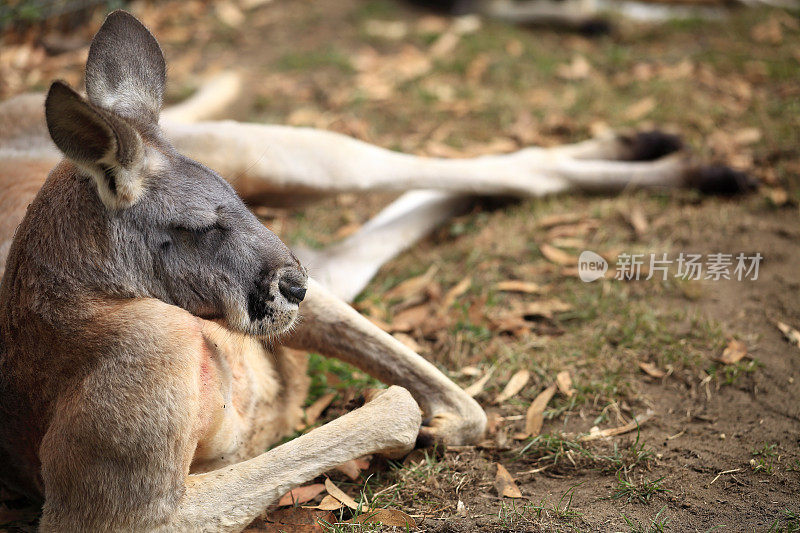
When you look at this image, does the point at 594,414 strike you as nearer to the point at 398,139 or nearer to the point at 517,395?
the point at 517,395

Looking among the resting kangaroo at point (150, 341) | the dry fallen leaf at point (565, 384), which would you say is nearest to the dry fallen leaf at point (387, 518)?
the resting kangaroo at point (150, 341)

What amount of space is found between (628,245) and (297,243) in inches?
63.0

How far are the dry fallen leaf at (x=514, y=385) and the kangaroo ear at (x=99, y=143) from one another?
147 centimetres

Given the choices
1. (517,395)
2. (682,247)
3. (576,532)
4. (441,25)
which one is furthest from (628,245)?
(441,25)

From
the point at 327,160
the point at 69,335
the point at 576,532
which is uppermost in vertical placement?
the point at 69,335

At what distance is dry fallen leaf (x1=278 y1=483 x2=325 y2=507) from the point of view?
227 cm

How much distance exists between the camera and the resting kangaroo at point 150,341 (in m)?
1.83

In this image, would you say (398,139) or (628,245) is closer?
(628,245)

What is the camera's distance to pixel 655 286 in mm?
3176

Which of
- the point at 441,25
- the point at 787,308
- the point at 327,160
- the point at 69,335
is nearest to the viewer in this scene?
the point at 69,335

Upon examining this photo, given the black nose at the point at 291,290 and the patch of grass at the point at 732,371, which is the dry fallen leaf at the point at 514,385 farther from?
the black nose at the point at 291,290

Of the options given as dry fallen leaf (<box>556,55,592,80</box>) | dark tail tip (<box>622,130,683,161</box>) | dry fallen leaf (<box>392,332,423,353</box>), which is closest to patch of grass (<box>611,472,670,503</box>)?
dry fallen leaf (<box>392,332,423,353</box>)

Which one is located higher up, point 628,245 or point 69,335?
point 69,335

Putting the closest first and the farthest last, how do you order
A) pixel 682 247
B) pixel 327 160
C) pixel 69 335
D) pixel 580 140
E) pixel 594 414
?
pixel 69 335 < pixel 594 414 < pixel 327 160 < pixel 682 247 < pixel 580 140
